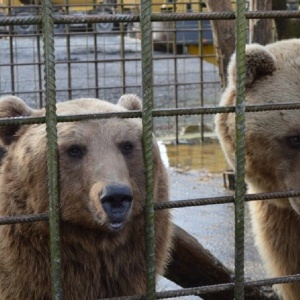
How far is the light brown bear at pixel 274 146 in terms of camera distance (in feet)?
13.4

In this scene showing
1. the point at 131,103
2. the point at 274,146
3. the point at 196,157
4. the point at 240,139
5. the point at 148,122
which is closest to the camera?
the point at 148,122

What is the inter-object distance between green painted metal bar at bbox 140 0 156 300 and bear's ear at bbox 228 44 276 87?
137 cm

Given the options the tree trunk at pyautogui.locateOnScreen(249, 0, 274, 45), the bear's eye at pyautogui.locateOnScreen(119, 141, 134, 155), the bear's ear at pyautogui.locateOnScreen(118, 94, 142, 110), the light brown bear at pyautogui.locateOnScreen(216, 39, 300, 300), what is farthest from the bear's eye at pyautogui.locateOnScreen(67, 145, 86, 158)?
the tree trunk at pyautogui.locateOnScreen(249, 0, 274, 45)

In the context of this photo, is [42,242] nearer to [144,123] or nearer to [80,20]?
[144,123]

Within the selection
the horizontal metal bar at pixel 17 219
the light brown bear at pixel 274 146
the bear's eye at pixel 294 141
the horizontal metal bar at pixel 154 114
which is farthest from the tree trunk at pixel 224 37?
the horizontal metal bar at pixel 17 219

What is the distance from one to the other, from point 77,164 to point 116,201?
443 millimetres

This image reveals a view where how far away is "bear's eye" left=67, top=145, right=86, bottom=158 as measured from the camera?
3.34 meters

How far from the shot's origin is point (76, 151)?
335 cm

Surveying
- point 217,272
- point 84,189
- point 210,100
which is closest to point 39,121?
point 84,189

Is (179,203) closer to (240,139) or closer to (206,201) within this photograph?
(206,201)

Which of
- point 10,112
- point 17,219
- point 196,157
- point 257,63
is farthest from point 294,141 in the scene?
point 196,157

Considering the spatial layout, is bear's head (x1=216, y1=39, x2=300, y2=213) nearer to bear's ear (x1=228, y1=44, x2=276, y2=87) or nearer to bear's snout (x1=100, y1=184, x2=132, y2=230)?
bear's ear (x1=228, y1=44, x2=276, y2=87)

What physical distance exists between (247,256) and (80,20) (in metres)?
3.89

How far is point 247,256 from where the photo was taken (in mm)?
6141
